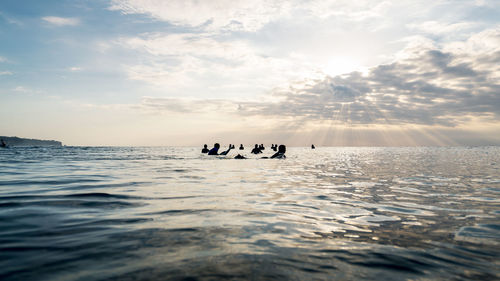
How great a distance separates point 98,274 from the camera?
3.31m

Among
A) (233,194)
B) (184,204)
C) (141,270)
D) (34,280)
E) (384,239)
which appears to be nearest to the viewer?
(34,280)

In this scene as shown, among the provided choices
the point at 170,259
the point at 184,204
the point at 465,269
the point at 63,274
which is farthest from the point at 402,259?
the point at 184,204

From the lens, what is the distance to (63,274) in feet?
10.9

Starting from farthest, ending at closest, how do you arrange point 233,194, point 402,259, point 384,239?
point 233,194 → point 384,239 → point 402,259

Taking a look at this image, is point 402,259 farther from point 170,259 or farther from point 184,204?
point 184,204

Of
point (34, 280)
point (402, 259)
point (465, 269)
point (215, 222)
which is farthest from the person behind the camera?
point (215, 222)

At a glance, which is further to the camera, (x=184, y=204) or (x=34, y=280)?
(x=184, y=204)

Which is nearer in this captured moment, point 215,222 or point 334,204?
point 215,222

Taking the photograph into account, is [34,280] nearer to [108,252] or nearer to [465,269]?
[108,252]

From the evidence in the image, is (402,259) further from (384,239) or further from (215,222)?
(215,222)

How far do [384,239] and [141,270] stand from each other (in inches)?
163

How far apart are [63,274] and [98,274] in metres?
0.41

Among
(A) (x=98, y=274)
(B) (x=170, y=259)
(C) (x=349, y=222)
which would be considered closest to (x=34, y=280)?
(A) (x=98, y=274)

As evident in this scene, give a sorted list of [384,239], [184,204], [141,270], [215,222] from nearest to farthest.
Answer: [141,270] < [384,239] < [215,222] < [184,204]
